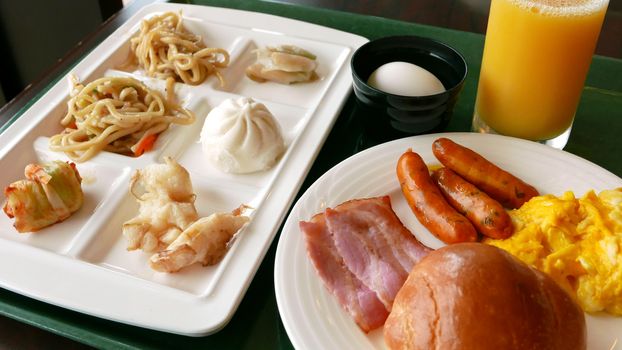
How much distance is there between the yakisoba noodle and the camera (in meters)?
2.07

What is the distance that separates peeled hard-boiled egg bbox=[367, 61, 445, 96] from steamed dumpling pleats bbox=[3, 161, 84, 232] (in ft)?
3.43

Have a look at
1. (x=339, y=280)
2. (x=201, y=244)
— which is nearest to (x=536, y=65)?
(x=339, y=280)

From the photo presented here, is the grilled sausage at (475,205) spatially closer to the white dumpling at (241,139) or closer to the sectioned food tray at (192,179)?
the sectioned food tray at (192,179)

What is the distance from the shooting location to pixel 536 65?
1782 mm

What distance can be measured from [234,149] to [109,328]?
706 mm

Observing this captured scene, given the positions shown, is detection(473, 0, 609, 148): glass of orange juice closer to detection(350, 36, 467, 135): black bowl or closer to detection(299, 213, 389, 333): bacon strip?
detection(350, 36, 467, 135): black bowl

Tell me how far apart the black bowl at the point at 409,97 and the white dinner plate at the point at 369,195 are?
72 millimetres

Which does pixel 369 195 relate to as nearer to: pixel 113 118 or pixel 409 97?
pixel 409 97

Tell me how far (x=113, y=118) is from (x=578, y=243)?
1.60 m

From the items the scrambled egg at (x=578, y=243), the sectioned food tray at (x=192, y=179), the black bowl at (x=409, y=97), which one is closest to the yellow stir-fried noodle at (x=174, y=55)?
the sectioned food tray at (x=192, y=179)

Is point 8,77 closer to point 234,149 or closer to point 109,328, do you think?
point 234,149

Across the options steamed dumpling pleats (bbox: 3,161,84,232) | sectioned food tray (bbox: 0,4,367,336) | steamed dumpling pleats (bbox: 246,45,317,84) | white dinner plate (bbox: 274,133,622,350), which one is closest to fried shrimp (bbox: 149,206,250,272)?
sectioned food tray (bbox: 0,4,367,336)

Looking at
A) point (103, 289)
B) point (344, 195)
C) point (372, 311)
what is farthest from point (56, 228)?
point (372, 311)

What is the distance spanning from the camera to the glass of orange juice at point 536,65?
1688mm
